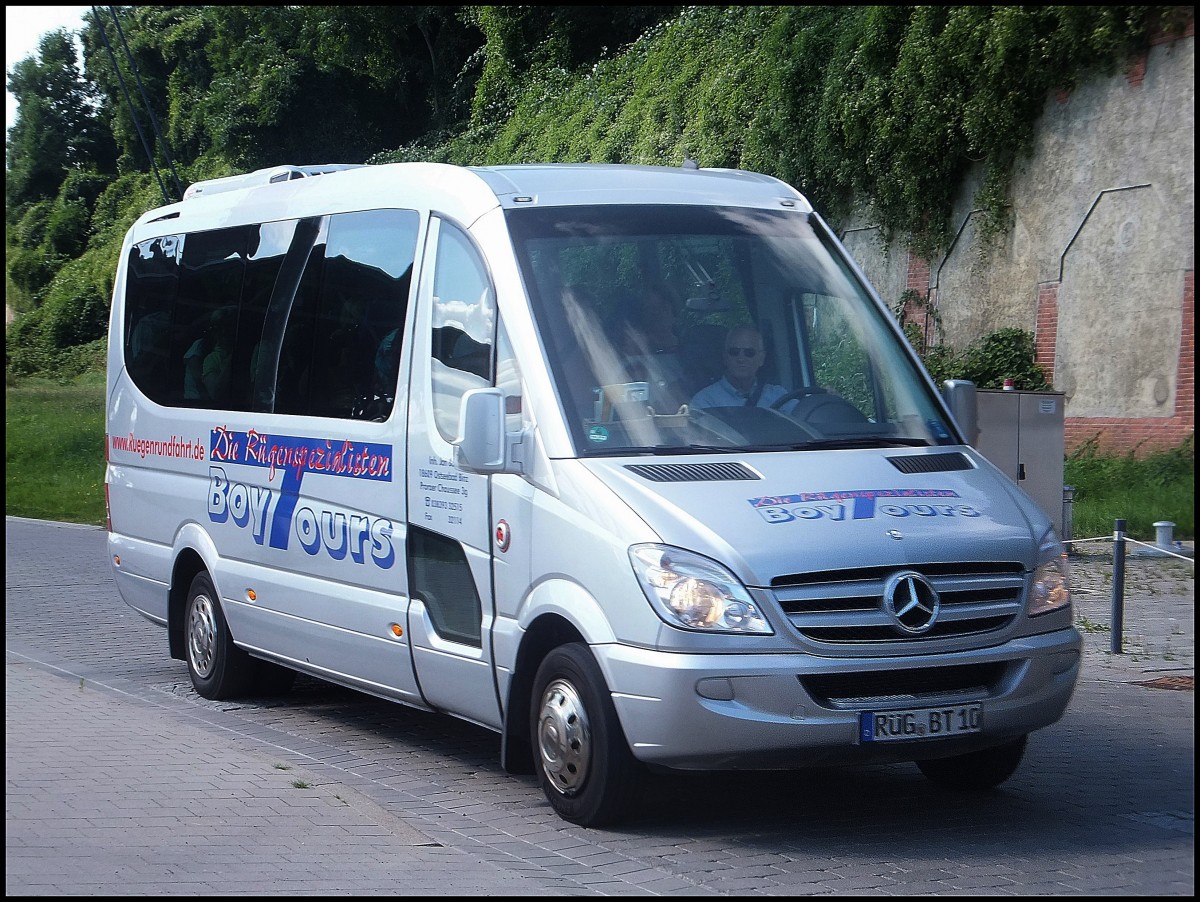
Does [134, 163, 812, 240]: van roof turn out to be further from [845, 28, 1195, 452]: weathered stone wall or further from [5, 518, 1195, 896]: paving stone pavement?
[845, 28, 1195, 452]: weathered stone wall

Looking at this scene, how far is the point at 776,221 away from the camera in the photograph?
289 inches

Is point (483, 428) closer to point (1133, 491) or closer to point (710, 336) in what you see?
point (710, 336)

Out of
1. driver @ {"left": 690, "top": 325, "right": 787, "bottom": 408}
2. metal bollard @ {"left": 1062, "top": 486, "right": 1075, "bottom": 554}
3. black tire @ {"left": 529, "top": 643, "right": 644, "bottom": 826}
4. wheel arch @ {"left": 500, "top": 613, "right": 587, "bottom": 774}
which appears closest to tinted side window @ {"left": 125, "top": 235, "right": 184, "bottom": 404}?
wheel arch @ {"left": 500, "top": 613, "right": 587, "bottom": 774}

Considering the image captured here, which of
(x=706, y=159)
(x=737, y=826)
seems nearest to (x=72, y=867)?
(x=737, y=826)

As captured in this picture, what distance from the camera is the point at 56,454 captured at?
32094mm

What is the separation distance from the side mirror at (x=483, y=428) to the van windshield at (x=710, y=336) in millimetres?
273

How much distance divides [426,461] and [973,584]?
2407mm

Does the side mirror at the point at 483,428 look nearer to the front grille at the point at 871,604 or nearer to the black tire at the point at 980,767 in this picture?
the front grille at the point at 871,604

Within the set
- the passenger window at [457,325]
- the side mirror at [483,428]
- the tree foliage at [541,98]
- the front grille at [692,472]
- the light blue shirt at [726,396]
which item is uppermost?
the tree foliage at [541,98]

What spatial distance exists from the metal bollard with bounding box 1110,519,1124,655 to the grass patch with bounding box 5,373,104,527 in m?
15.4

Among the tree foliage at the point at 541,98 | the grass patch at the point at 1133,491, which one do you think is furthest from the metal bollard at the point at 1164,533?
the tree foliage at the point at 541,98

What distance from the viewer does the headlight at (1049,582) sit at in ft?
20.2

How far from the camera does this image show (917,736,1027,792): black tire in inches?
263

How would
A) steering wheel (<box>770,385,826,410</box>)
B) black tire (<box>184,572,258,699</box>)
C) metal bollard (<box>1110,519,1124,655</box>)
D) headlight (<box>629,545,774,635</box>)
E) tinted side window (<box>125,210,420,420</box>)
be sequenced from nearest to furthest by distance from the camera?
headlight (<box>629,545,774,635</box>) < steering wheel (<box>770,385,826,410</box>) < tinted side window (<box>125,210,420,420</box>) < black tire (<box>184,572,258,699</box>) < metal bollard (<box>1110,519,1124,655</box>)
